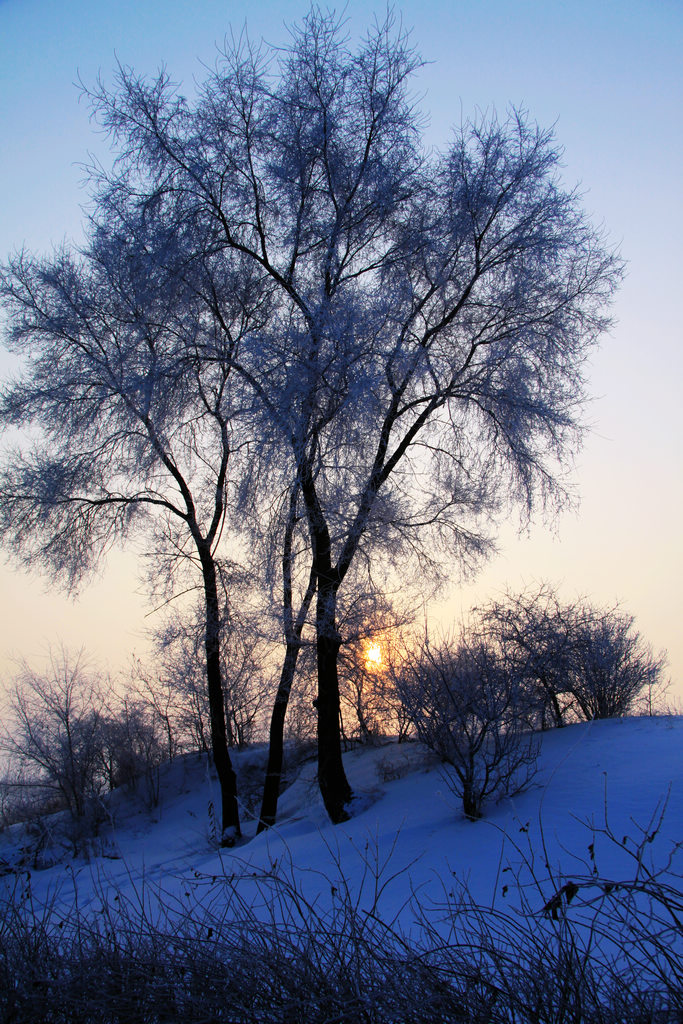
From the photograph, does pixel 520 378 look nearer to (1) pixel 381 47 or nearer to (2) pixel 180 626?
(1) pixel 381 47

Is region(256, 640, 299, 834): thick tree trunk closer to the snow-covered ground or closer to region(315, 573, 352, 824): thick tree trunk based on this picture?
the snow-covered ground

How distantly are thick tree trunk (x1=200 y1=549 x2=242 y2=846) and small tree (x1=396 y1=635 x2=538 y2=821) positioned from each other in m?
4.79

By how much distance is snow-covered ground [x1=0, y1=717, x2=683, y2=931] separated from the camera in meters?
5.00

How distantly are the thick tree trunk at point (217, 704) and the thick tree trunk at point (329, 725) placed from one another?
2.51 meters

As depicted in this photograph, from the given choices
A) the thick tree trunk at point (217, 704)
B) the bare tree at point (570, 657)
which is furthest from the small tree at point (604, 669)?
the thick tree trunk at point (217, 704)

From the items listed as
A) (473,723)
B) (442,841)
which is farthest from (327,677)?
(442,841)

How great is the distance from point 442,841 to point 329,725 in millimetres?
4107

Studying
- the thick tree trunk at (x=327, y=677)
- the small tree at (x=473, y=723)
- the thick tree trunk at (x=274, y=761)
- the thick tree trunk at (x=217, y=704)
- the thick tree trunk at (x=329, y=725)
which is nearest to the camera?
the small tree at (x=473, y=723)

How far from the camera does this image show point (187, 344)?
11.9 metres

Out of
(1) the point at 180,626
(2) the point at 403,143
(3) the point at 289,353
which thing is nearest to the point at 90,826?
(1) the point at 180,626

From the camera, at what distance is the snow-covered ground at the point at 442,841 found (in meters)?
5.00

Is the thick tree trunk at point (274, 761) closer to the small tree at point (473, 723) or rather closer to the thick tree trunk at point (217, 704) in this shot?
the thick tree trunk at point (217, 704)

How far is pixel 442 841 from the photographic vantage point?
7.67 metres

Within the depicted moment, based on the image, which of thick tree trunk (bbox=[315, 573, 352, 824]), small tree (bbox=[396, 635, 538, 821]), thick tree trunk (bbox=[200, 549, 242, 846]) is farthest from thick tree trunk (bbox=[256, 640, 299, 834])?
small tree (bbox=[396, 635, 538, 821])
